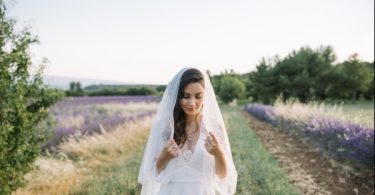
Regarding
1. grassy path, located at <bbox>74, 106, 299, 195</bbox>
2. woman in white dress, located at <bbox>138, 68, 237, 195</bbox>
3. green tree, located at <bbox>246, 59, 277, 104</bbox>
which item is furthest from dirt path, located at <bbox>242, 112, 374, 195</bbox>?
green tree, located at <bbox>246, 59, 277, 104</bbox>

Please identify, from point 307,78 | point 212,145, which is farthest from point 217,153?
point 307,78

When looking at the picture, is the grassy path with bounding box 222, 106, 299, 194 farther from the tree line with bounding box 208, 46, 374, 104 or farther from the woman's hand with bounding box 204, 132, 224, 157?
the tree line with bounding box 208, 46, 374, 104

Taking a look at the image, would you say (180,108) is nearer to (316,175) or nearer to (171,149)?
(171,149)

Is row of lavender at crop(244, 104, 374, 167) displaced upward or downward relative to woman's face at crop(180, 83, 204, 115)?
downward

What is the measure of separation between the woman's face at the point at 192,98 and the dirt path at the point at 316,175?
14.8 feet

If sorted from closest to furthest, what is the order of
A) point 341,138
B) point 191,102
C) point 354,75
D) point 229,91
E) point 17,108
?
point 191,102
point 17,108
point 341,138
point 354,75
point 229,91

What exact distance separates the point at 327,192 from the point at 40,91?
4.94 m

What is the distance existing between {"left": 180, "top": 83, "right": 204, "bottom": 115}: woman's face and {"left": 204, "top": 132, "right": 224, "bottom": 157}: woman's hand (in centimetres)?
26

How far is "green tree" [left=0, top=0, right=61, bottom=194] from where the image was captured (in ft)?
16.5

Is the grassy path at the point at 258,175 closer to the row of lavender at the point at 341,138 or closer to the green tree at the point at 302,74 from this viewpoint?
the row of lavender at the point at 341,138

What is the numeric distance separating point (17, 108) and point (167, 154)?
2915mm

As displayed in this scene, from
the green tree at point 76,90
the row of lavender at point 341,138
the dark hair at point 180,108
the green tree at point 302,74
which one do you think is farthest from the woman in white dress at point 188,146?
the green tree at point 302,74

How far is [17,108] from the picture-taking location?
5.23 meters

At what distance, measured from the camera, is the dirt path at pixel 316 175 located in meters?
7.36
